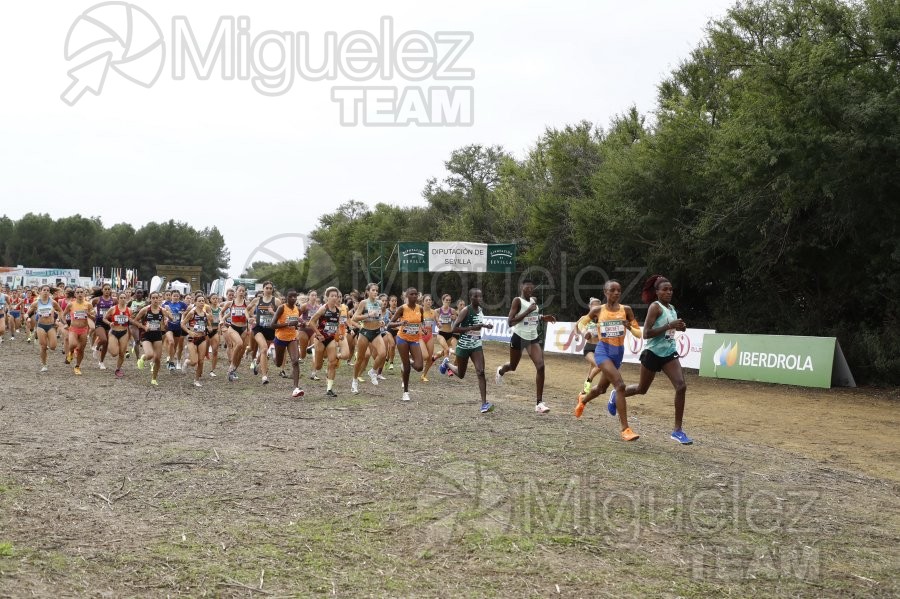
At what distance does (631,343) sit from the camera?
1023 inches

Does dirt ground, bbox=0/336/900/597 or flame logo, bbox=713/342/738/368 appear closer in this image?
dirt ground, bbox=0/336/900/597

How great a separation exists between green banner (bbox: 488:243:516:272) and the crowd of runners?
57.1 feet

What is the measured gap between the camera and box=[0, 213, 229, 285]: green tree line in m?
126

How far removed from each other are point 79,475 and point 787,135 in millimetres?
18162

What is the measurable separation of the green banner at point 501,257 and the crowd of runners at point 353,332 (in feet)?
57.1

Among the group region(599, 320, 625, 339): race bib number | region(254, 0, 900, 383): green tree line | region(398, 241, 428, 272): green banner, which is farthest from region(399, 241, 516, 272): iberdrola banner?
region(599, 320, 625, 339): race bib number

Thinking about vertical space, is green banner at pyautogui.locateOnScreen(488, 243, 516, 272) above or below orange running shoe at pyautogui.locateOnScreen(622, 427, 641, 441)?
above

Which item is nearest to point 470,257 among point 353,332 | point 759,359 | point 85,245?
point 353,332

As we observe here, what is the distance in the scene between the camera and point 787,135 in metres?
19.8

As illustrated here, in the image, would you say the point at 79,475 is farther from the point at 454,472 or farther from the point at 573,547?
the point at 573,547

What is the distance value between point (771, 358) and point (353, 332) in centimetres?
1112

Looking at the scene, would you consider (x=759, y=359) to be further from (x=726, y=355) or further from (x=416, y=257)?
(x=416, y=257)

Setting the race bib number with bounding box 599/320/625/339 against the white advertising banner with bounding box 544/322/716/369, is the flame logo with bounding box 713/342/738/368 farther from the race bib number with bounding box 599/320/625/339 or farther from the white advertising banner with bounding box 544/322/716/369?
the race bib number with bounding box 599/320/625/339

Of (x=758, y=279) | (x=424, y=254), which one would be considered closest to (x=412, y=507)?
(x=758, y=279)
